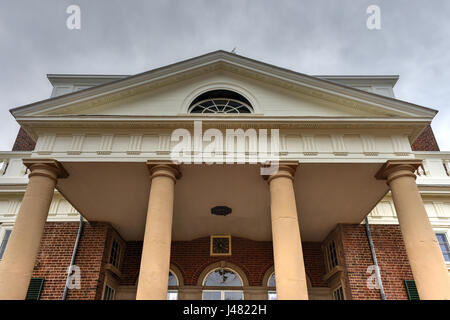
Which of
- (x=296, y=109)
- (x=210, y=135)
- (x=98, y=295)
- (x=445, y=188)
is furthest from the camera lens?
(x=445, y=188)

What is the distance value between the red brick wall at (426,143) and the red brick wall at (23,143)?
1692 cm

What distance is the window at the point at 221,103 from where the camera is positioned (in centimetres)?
1038

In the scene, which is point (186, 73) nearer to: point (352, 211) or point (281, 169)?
point (281, 169)

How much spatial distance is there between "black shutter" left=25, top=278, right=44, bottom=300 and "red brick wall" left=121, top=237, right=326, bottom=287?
2783 millimetres

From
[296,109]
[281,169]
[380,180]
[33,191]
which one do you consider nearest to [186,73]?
[296,109]

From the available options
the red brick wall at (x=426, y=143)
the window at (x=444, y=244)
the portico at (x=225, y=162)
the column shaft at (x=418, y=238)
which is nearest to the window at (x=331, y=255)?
the portico at (x=225, y=162)

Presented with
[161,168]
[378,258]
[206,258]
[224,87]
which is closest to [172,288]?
[206,258]

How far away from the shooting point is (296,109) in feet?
32.8

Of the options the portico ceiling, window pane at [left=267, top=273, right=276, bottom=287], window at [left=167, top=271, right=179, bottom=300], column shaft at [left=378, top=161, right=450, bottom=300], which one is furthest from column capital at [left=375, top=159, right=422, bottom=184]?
window at [left=167, top=271, right=179, bottom=300]

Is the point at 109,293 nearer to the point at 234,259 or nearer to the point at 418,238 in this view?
the point at 234,259

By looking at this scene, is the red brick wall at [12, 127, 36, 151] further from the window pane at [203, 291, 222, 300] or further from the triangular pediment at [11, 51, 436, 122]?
the window pane at [203, 291, 222, 300]

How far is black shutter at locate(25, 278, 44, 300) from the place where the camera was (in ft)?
35.3

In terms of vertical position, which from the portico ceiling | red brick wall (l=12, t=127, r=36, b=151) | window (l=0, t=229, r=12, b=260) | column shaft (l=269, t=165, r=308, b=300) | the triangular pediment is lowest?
column shaft (l=269, t=165, r=308, b=300)

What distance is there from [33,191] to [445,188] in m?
12.9
